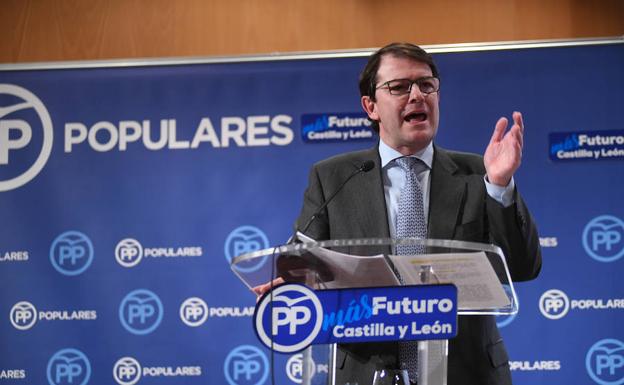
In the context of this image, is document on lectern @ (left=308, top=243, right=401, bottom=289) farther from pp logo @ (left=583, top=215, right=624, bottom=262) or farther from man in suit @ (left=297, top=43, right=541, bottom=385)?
pp logo @ (left=583, top=215, right=624, bottom=262)

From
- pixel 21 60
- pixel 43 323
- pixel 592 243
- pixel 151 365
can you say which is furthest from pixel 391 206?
pixel 21 60

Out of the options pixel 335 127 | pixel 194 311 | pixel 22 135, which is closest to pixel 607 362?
pixel 335 127

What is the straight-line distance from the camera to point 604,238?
4395mm

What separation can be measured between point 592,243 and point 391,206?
2037 millimetres

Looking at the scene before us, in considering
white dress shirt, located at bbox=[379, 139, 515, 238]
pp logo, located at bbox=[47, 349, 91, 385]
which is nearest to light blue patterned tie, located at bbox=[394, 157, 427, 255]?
white dress shirt, located at bbox=[379, 139, 515, 238]

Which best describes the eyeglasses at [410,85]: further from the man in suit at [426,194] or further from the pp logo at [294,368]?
the pp logo at [294,368]

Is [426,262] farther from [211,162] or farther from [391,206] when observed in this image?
[211,162]

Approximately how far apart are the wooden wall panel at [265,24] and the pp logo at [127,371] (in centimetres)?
161

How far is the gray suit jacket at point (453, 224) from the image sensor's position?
2363mm

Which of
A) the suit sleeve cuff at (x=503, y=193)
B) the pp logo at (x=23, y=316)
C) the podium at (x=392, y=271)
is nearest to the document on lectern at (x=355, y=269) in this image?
the podium at (x=392, y=271)

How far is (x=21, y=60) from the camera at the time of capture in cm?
503

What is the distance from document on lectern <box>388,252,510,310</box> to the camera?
77.3 inches

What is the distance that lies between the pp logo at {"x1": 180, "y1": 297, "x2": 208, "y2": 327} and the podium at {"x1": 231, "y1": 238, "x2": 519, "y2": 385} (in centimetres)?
247

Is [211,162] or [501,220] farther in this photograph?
[211,162]
